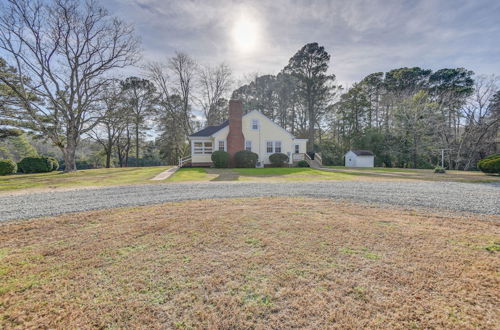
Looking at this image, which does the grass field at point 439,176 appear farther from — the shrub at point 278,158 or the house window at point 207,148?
the house window at point 207,148

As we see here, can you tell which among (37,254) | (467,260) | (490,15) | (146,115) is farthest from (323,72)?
(37,254)

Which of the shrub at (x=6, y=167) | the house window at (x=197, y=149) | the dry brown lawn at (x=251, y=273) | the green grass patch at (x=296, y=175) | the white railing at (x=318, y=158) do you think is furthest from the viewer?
the white railing at (x=318, y=158)

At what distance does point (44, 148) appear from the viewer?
1836 inches

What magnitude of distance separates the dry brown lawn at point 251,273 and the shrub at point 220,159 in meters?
15.5

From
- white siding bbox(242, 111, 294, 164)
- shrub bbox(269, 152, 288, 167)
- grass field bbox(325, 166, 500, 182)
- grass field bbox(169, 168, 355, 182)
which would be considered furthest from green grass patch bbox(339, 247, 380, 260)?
white siding bbox(242, 111, 294, 164)

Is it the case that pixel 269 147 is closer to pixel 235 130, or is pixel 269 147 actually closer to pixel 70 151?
pixel 235 130

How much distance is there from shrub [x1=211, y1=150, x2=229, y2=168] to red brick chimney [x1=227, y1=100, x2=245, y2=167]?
91 centimetres

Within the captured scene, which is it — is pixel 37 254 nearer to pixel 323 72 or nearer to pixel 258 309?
pixel 258 309

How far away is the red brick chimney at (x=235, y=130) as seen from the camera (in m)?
21.0

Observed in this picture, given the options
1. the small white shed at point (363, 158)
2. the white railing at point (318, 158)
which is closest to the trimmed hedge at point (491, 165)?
the small white shed at point (363, 158)

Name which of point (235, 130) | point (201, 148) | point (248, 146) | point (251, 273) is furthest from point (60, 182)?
point (248, 146)

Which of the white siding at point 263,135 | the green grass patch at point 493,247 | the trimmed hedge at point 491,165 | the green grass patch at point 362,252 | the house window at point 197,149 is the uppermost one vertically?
the white siding at point 263,135

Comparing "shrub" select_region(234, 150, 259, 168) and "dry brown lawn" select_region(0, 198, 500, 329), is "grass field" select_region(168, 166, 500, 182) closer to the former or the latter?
"shrub" select_region(234, 150, 259, 168)

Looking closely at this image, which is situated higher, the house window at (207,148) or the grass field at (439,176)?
the house window at (207,148)
